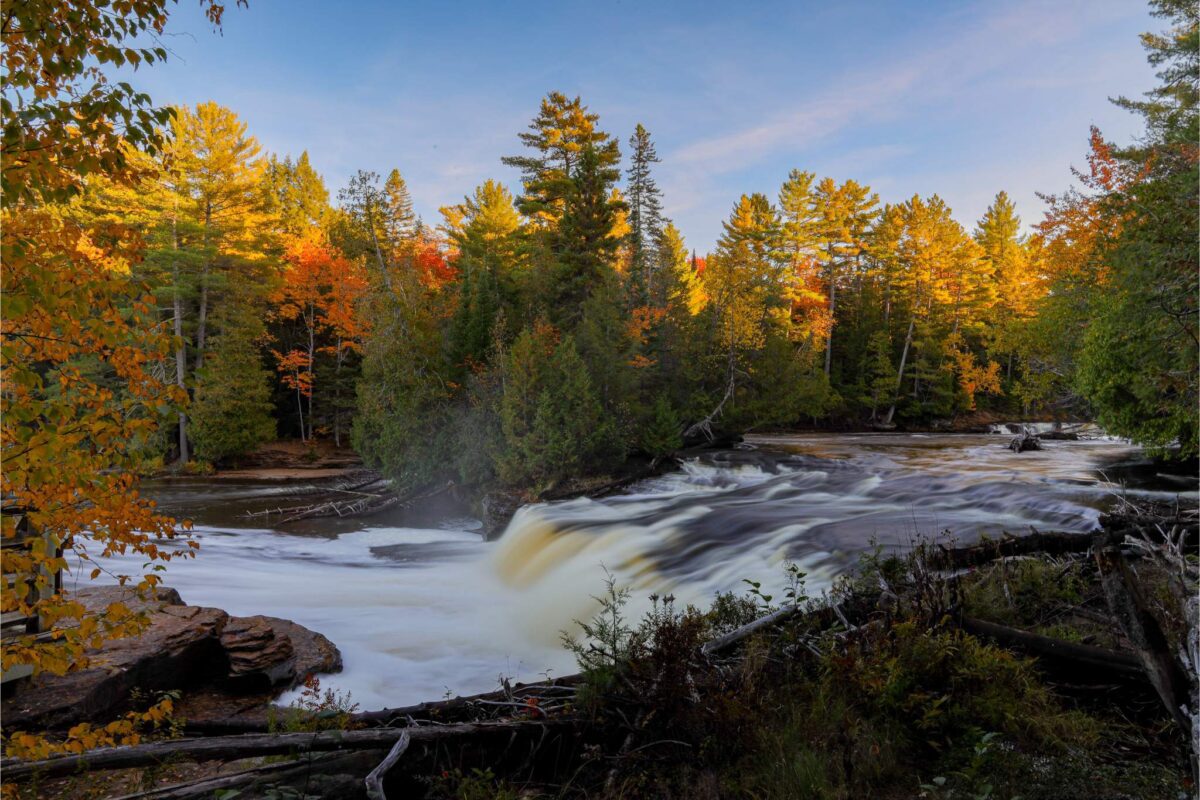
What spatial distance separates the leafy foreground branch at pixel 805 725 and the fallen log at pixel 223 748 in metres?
0.01

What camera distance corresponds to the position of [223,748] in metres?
3.47

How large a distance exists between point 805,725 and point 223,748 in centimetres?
346

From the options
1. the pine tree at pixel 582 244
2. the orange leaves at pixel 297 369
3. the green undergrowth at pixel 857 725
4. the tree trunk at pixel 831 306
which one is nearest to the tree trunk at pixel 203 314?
the orange leaves at pixel 297 369

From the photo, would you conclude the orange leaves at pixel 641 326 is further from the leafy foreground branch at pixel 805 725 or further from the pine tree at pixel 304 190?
the pine tree at pixel 304 190

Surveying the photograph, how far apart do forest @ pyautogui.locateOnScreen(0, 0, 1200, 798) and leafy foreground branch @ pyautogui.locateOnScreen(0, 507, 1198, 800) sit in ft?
0.12

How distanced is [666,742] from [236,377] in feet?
91.0

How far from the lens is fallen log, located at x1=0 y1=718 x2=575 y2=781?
3.29 m

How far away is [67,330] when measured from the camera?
3062 mm

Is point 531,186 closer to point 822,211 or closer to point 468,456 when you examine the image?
point 468,456

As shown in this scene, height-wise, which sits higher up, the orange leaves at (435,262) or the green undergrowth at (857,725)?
the orange leaves at (435,262)

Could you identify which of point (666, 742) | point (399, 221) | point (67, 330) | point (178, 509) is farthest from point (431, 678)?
point (399, 221)

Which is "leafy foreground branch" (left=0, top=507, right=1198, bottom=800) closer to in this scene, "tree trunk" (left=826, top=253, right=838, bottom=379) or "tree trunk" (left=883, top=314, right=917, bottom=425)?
"tree trunk" (left=826, top=253, right=838, bottom=379)

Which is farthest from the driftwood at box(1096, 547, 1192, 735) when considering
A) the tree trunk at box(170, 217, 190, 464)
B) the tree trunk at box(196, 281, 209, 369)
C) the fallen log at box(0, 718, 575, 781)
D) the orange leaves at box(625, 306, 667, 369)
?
the tree trunk at box(196, 281, 209, 369)

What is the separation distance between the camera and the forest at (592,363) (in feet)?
10.8
